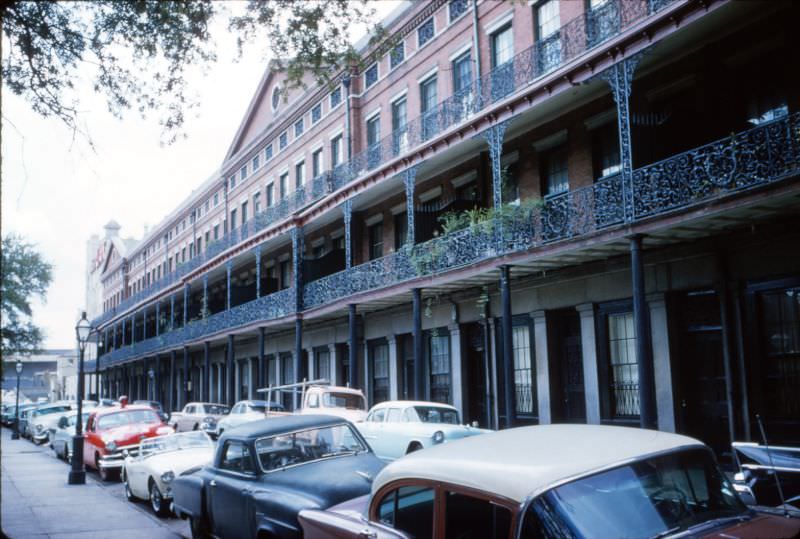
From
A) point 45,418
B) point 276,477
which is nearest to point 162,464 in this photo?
point 276,477

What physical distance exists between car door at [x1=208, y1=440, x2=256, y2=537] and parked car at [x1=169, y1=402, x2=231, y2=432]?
17002mm

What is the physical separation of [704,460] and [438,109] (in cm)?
1774

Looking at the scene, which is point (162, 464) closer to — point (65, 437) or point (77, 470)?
point (77, 470)

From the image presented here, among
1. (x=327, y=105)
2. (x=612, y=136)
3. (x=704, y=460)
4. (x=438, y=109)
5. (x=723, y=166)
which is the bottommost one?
(x=704, y=460)

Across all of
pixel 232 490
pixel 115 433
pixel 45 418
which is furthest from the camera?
pixel 45 418

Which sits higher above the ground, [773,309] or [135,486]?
[773,309]

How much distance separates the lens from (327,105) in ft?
96.6

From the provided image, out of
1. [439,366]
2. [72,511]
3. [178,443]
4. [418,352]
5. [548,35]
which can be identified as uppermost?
[548,35]

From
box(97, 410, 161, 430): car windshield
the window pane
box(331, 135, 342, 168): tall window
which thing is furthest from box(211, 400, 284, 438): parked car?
the window pane

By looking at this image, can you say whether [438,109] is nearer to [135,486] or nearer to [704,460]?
[135,486]

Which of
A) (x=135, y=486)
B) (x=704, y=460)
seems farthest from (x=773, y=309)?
(x=135, y=486)

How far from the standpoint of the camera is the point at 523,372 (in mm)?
18531

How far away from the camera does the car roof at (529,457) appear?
12.2 ft

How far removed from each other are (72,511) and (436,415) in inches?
281
